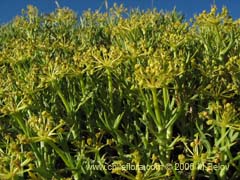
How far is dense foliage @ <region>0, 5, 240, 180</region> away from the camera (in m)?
2.23

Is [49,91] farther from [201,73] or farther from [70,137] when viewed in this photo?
[201,73]

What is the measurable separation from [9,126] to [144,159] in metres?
1.07

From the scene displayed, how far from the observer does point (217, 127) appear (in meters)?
2.39

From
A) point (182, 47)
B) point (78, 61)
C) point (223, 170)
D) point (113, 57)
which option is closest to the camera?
point (223, 170)

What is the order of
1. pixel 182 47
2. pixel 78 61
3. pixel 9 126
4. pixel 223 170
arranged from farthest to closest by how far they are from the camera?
pixel 182 47 → pixel 9 126 → pixel 78 61 → pixel 223 170

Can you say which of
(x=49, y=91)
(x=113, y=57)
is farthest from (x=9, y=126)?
(x=113, y=57)

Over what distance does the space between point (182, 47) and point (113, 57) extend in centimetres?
90

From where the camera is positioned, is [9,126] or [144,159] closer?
[144,159]

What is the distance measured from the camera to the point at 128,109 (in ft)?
9.32

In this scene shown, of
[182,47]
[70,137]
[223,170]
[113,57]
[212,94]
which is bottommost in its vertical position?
[223,170]

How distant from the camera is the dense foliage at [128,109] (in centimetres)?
223

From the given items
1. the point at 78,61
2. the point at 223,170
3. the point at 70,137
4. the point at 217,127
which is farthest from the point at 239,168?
the point at 78,61

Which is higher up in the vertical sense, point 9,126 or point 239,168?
point 9,126

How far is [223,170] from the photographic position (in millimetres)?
2297
